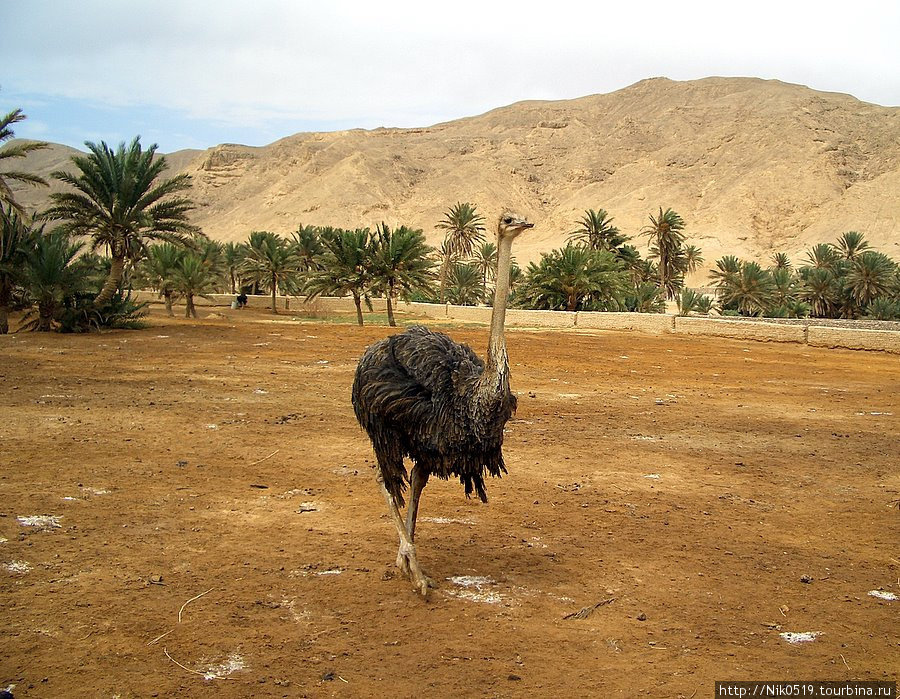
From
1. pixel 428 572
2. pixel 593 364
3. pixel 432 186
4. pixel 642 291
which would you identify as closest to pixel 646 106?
pixel 432 186

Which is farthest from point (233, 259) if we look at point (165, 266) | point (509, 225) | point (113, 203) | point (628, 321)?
point (509, 225)

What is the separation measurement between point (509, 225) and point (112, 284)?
2053cm

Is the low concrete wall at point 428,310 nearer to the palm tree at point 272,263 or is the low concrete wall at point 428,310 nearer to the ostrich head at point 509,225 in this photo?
the palm tree at point 272,263

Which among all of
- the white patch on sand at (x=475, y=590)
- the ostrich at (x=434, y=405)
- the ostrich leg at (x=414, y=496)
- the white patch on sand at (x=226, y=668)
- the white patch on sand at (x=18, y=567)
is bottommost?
the white patch on sand at (x=226, y=668)

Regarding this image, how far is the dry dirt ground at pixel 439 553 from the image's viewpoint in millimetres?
4215

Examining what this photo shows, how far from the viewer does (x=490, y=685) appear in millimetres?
4043

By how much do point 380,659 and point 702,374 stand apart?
13.3m

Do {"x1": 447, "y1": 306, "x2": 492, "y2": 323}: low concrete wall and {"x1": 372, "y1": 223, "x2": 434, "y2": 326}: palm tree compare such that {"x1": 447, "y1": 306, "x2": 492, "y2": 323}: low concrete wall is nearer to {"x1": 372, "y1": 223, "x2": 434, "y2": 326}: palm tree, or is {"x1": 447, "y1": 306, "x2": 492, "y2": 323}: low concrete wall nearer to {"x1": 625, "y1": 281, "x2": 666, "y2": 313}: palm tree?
{"x1": 372, "y1": 223, "x2": 434, "y2": 326}: palm tree

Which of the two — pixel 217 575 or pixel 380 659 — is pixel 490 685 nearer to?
pixel 380 659

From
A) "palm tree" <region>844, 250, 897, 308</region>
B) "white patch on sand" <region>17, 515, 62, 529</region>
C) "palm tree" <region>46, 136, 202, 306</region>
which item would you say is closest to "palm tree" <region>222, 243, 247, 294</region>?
"palm tree" <region>46, 136, 202, 306</region>

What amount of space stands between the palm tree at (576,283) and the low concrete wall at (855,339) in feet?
37.0

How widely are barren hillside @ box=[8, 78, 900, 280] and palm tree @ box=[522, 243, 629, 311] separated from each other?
165 feet

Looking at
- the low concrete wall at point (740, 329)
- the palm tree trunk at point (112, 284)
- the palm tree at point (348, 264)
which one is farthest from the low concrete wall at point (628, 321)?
the palm tree trunk at point (112, 284)

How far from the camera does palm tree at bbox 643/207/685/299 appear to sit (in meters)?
48.4
